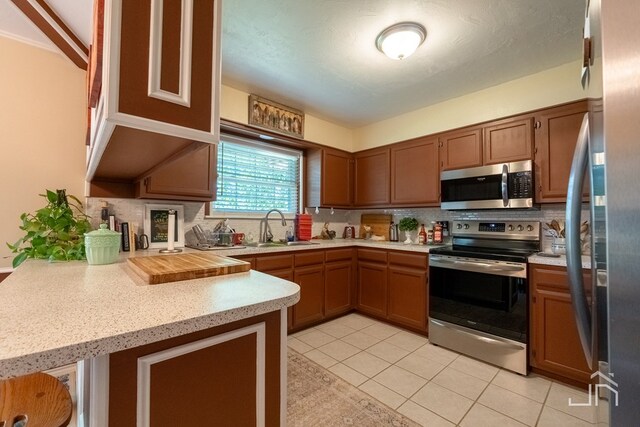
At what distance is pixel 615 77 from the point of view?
51 centimetres

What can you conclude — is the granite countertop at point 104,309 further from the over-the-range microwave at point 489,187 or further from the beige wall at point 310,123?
the over-the-range microwave at point 489,187

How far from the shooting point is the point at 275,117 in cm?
305

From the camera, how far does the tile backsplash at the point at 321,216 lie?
223 centimetres

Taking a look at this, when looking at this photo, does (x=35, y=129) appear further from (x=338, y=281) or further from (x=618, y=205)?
(x=618, y=205)

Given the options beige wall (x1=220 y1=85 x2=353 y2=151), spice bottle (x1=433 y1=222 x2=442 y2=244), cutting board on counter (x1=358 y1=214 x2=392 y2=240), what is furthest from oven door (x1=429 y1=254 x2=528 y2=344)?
beige wall (x1=220 y1=85 x2=353 y2=151)

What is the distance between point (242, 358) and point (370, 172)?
3.09 metres

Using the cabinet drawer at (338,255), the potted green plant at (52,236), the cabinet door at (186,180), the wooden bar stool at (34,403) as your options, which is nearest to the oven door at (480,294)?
the cabinet drawer at (338,255)

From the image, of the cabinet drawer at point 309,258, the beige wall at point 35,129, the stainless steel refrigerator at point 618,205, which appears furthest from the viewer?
the cabinet drawer at point 309,258

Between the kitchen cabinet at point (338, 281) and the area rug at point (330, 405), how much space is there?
3.33 feet

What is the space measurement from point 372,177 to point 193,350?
313cm

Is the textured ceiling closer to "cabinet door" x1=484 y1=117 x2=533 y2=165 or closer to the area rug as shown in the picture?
"cabinet door" x1=484 y1=117 x2=533 y2=165

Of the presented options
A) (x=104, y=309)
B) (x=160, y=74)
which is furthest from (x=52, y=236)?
(x=160, y=74)

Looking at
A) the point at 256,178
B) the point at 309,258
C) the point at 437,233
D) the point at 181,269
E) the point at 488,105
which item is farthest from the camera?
the point at 256,178

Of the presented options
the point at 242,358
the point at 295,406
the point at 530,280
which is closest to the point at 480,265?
the point at 530,280
